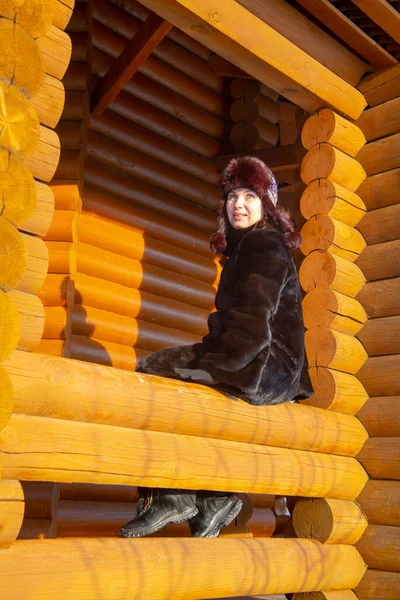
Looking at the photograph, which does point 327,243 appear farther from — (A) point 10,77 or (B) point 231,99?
(B) point 231,99

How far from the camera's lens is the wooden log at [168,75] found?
810 centimetres

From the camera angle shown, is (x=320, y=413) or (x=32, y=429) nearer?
(x=32, y=429)

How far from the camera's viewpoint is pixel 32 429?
383cm

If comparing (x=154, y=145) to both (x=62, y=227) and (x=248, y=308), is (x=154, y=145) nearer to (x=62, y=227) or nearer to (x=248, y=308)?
(x=62, y=227)

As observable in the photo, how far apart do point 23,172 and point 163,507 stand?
2.18 metres

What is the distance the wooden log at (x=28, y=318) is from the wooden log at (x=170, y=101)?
4.62 metres

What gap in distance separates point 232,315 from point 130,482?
4.06 feet

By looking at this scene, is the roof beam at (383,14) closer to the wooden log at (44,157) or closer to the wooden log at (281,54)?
the wooden log at (281,54)

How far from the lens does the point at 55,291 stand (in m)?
7.09

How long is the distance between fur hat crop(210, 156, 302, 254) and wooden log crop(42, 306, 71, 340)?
1.94 m

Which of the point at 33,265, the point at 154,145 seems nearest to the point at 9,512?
the point at 33,265

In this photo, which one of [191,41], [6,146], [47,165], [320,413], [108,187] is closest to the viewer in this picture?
[6,146]

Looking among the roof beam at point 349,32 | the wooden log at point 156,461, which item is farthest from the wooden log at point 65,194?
the wooden log at point 156,461

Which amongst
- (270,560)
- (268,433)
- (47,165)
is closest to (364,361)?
(268,433)
